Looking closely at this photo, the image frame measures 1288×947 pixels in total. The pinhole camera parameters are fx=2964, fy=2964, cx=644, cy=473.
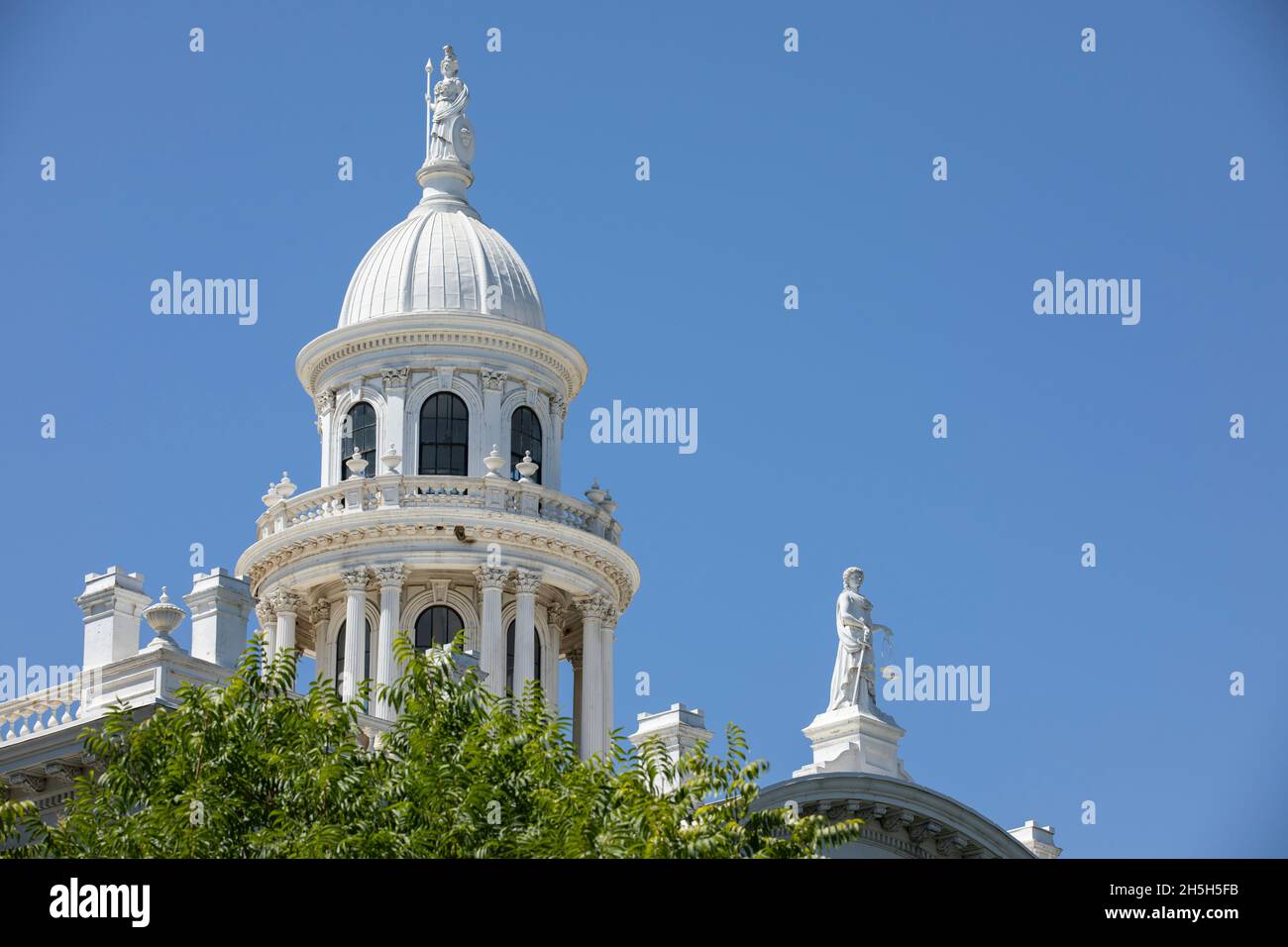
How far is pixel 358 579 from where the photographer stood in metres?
70.9

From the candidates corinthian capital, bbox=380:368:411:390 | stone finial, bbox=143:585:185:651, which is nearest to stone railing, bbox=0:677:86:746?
stone finial, bbox=143:585:185:651

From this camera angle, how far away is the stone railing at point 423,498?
7088 centimetres

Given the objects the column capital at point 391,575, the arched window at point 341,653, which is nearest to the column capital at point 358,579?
the column capital at point 391,575

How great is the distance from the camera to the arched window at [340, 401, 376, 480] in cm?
7300

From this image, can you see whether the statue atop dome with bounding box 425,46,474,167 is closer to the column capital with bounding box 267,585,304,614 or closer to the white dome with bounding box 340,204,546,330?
the white dome with bounding box 340,204,546,330

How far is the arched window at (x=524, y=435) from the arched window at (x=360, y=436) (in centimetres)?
343

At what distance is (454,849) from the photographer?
37.1m

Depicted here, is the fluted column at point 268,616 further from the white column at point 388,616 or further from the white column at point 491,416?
the white column at point 491,416

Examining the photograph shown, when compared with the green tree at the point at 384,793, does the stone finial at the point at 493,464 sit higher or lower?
higher

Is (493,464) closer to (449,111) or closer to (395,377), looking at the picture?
(395,377)
